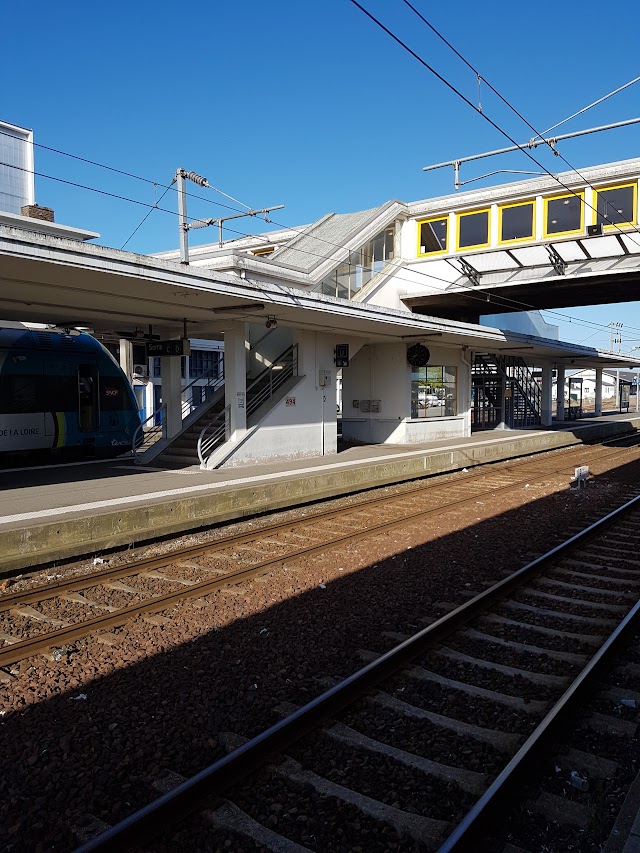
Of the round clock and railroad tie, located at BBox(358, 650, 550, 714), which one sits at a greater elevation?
the round clock

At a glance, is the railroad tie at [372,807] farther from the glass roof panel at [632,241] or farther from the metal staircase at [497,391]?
the metal staircase at [497,391]

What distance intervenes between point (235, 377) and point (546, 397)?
25527mm

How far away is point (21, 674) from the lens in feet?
17.1

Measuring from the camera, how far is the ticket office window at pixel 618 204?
71.7 feet

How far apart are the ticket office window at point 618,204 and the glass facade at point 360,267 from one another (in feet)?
27.4

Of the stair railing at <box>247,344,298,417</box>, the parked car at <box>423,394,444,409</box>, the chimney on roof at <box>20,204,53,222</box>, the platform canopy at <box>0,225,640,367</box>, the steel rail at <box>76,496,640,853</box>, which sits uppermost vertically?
the chimney on roof at <box>20,204,53,222</box>

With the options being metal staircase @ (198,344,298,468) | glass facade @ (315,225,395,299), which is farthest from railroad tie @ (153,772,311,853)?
glass facade @ (315,225,395,299)

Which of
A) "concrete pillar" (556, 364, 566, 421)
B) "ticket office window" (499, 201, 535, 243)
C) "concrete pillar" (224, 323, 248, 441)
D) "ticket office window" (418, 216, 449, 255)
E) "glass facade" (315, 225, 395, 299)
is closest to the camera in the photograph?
"concrete pillar" (224, 323, 248, 441)

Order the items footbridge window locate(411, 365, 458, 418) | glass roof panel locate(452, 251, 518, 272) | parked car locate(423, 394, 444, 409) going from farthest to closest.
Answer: glass roof panel locate(452, 251, 518, 272), parked car locate(423, 394, 444, 409), footbridge window locate(411, 365, 458, 418)

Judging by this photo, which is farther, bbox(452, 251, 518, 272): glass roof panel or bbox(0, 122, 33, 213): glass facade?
bbox(0, 122, 33, 213): glass facade

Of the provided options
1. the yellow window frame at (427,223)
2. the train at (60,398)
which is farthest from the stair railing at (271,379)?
the yellow window frame at (427,223)

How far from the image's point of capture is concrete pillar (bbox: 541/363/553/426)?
36688mm

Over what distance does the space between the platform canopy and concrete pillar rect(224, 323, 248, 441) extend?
1.19 feet

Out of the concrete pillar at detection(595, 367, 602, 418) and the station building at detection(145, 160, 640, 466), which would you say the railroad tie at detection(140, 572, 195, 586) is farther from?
the concrete pillar at detection(595, 367, 602, 418)
